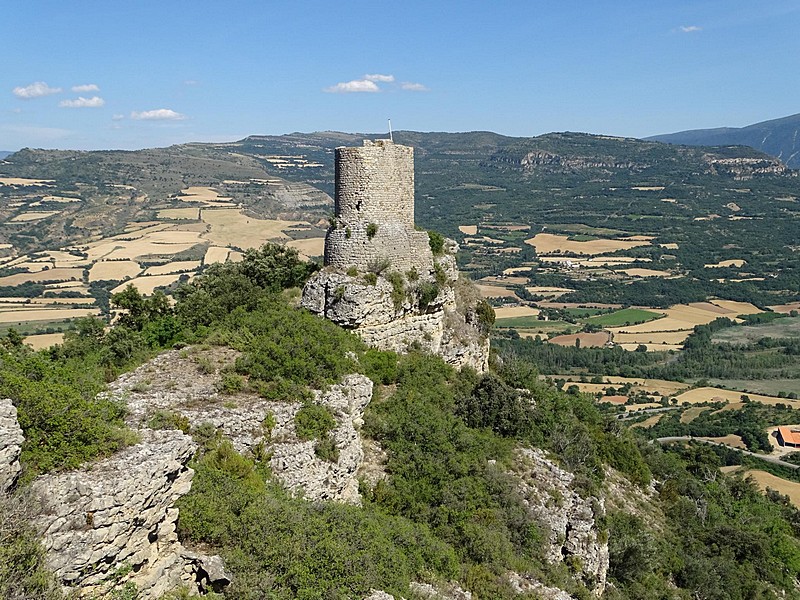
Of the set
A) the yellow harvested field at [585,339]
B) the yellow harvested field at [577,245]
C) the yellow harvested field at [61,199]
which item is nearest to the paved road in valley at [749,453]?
the yellow harvested field at [585,339]

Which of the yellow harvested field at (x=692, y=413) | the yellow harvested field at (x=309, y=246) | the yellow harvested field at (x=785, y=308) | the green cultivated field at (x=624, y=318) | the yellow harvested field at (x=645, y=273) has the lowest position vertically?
the yellow harvested field at (x=785, y=308)

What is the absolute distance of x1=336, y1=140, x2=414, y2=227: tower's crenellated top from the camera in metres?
19.5

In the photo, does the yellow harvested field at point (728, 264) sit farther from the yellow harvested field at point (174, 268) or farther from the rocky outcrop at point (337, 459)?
the rocky outcrop at point (337, 459)

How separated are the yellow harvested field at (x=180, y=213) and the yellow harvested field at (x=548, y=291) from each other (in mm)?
66849

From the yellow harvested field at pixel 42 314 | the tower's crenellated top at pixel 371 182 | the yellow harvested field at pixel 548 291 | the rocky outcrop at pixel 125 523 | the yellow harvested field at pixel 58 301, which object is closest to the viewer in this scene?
the rocky outcrop at pixel 125 523

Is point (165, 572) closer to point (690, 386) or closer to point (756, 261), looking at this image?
point (690, 386)

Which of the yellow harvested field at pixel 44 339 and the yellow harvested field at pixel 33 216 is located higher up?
the yellow harvested field at pixel 33 216

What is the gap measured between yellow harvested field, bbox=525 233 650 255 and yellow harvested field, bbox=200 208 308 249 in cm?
7294

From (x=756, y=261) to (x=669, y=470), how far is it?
467 feet

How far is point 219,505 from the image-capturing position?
30.7ft

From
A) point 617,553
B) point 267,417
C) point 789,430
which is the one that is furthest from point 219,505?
point 789,430

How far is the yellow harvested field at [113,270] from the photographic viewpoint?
78.6 meters

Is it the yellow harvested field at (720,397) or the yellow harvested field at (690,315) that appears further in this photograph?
the yellow harvested field at (690,315)

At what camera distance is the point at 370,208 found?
1964 cm
